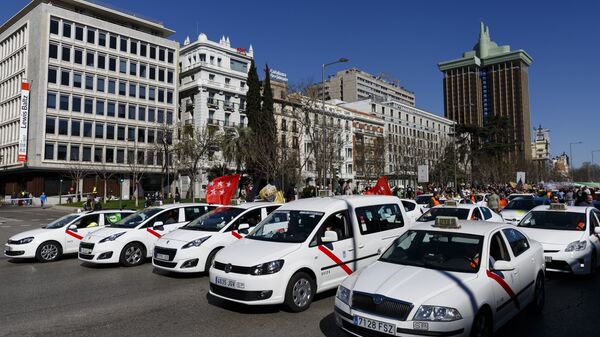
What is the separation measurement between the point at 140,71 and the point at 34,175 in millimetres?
18656

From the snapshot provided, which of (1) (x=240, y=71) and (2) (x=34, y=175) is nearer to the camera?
(2) (x=34, y=175)

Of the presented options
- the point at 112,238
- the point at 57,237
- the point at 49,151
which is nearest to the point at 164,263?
the point at 112,238

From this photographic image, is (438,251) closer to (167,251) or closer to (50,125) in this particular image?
(167,251)

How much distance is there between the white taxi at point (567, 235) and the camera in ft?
27.4

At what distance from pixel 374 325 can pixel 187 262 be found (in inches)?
203

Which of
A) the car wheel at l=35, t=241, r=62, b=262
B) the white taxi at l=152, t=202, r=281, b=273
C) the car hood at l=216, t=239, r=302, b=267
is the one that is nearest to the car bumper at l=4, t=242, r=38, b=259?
the car wheel at l=35, t=241, r=62, b=262

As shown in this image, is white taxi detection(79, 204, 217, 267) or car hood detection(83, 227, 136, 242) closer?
white taxi detection(79, 204, 217, 267)

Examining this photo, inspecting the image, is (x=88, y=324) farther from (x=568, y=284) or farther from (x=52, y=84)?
(x=52, y=84)

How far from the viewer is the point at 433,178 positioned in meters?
57.2

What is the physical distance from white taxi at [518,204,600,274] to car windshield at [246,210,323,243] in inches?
194

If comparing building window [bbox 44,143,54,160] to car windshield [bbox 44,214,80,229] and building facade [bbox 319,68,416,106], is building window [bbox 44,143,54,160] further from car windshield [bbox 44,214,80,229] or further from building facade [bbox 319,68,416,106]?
building facade [bbox 319,68,416,106]

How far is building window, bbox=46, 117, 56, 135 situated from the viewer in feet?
164

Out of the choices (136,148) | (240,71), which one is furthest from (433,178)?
(136,148)

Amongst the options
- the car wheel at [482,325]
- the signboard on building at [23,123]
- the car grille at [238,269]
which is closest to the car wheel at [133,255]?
the car grille at [238,269]
